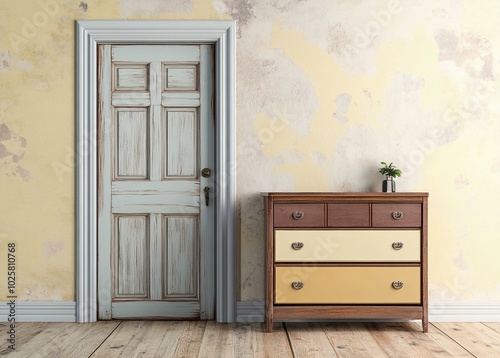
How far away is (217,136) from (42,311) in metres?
1.69

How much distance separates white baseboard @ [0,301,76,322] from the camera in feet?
13.7

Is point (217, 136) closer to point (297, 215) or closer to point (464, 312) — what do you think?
point (297, 215)

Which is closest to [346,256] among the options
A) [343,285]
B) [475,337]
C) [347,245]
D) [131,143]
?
[347,245]

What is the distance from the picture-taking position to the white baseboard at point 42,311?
4.17m

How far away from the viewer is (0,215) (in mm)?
4207

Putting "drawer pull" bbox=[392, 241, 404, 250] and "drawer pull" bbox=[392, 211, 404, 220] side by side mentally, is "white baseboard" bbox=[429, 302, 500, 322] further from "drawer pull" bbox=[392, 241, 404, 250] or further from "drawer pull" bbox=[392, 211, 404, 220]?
"drawer pull" bbox=[392, 211, 404, 220]

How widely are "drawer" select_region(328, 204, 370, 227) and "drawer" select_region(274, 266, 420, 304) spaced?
0.90 feet

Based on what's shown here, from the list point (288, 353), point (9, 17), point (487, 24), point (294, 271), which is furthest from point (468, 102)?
point (9, 17)

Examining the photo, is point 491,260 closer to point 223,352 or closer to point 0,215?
point 223,352

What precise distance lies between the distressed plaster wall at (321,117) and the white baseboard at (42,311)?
0.34 feet

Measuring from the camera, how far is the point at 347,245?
3.85 meters

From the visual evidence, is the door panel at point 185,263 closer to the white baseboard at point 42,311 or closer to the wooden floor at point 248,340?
the wooden floor at point 248,340

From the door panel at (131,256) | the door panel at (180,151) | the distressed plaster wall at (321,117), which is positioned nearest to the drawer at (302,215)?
the distressed plaster wall at (321,117)

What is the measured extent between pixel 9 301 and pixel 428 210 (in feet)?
9.58
